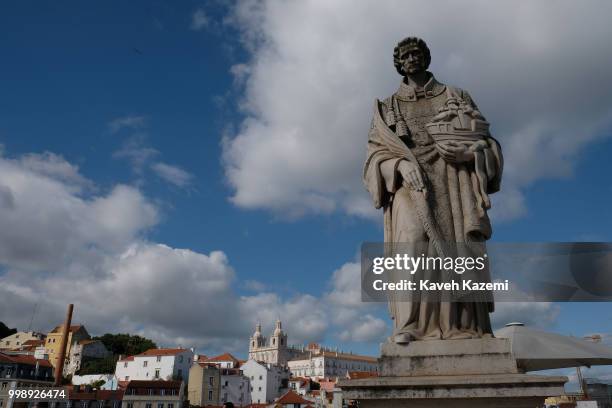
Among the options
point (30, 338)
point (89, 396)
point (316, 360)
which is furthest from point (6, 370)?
point (316, 360)

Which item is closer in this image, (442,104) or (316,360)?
(442,104)

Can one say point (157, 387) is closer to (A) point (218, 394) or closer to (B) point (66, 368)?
(A) point (218, 394)

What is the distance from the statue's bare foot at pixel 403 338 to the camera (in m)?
4.89

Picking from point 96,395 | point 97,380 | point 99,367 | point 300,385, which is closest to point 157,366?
point 97,380

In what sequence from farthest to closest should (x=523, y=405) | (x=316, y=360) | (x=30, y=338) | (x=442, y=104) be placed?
1. (x=316, y=360)
2. (x=30, y=338)
3. (x=442, y=104)
4. (x=523, y=405)

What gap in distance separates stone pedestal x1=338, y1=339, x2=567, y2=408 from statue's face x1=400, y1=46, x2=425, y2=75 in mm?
3634

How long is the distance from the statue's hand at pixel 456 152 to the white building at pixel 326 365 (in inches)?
6061

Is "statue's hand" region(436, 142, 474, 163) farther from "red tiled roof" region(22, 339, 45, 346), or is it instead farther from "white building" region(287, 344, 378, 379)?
"white building" region(287, 344, 378, 379)

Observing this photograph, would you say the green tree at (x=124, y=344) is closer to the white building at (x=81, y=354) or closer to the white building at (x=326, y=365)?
the white building at (x=81, y=354)

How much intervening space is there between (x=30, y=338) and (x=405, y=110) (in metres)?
138

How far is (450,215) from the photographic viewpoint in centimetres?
559

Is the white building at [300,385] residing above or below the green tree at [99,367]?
below

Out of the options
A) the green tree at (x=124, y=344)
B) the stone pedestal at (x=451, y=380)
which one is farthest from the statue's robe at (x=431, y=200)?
the green tree at (x=124, y=344)

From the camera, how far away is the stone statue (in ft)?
17.0
